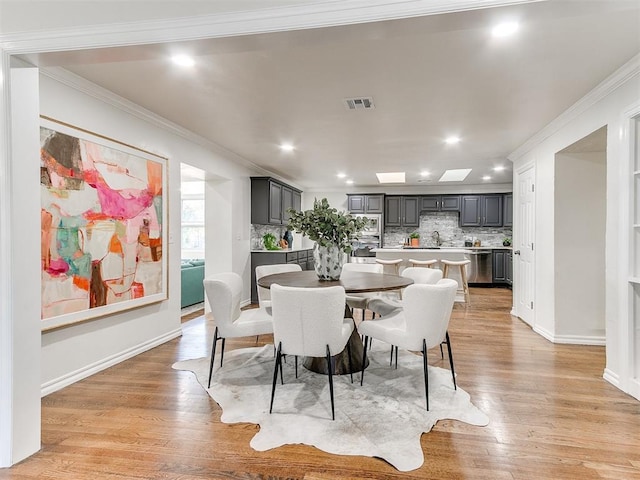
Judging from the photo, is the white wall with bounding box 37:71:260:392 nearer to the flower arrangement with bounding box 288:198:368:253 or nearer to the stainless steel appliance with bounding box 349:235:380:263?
the flower arrangement with bounding box 288:198:368:253

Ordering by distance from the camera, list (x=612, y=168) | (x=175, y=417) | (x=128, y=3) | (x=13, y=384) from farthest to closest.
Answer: (x=612, y=168) < (x=175, y=417) < (x=13, y=384) < (x=128, y=3)

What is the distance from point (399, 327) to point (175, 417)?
63.1 inches

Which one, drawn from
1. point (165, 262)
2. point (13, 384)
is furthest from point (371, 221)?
point (13, 384)

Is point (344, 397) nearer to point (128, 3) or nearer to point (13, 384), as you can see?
point (13, 384)

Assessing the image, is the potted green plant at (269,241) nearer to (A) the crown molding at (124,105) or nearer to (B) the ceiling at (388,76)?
(A) the crown molding at (124,105)

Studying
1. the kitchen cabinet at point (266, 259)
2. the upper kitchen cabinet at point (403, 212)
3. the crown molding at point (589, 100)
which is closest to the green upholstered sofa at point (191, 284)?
the kitchen cabinet at point (266, 259)

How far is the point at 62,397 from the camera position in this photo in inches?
107

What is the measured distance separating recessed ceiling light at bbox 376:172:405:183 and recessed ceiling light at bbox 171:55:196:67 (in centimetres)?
523

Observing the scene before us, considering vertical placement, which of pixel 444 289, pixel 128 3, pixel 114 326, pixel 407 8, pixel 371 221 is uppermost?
pixel 128 3

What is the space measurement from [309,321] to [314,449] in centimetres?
70

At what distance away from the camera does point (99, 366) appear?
3.22 metres

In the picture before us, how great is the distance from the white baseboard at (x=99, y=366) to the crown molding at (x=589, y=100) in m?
4.66

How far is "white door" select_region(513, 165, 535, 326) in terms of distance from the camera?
15.8 ft

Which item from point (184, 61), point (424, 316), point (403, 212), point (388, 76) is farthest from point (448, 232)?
point (184, 61)
